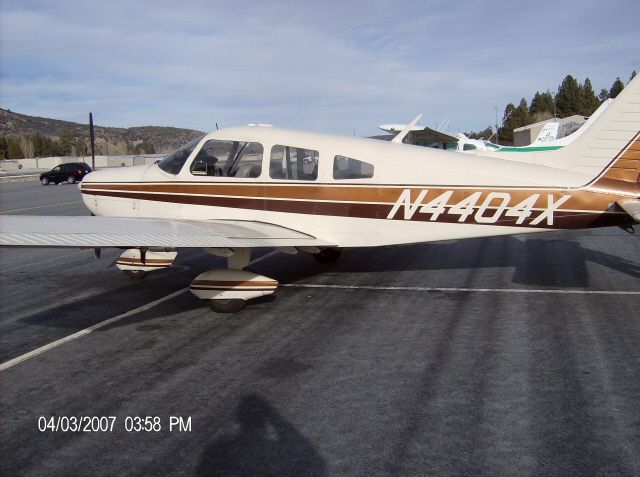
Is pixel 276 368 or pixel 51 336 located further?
pixel 51 336

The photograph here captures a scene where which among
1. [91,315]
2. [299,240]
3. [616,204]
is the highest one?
[616,204]

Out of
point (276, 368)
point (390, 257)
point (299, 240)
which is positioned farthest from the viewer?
point (390, 257)

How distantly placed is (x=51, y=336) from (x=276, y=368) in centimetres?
280

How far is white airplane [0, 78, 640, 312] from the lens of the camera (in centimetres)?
712

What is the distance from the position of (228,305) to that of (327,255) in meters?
3.30

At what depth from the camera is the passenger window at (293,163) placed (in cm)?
789

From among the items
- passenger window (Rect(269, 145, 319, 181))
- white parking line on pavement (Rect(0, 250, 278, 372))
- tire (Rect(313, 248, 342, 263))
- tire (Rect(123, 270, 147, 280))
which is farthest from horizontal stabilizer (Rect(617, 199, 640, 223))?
tire (Rect(123, 270, 147, 280))

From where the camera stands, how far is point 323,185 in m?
7.83

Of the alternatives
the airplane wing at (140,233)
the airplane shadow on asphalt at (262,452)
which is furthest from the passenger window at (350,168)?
the airplane shadow on asphalt at (262,452)

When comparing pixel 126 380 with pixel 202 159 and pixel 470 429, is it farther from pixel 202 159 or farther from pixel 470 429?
pixel 202 159

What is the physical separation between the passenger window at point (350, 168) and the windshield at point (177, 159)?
89.0 inches

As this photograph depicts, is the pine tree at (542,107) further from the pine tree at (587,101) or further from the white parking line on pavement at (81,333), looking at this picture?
the white parking line on pavement at (81,333)

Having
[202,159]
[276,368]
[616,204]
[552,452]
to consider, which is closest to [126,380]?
[276,368]
